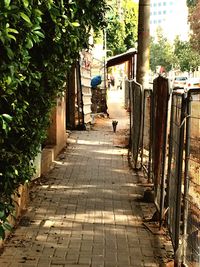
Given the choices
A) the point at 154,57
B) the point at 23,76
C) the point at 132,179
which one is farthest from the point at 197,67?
the point at 23,76

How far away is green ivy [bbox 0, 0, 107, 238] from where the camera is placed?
3.22 m

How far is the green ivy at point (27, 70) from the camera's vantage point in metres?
3.22

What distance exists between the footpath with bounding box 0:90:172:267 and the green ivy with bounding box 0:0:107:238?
2.98ft

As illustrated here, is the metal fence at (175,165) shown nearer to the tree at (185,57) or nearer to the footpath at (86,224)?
the footpath at (86,224)

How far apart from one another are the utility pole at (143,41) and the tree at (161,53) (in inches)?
3411

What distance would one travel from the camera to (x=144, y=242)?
19.0 ft

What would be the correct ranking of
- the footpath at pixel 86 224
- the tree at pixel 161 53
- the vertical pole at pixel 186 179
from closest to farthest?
the vertical pole at pixel 186 179 < the footpath at pixel 86 224 < the tree at pixel 161 53

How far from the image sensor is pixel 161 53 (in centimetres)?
10350

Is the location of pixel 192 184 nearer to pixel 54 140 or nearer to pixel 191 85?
pixel 54 140

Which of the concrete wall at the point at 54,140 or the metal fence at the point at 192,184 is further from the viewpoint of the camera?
the concrete wall at the point at 54,140

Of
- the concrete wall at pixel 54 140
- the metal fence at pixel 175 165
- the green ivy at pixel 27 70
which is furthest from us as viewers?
the concrete wall at pixel 54 140

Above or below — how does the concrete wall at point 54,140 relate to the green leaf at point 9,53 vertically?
below

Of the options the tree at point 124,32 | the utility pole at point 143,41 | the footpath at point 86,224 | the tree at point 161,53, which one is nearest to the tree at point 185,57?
the tree at point 161,53

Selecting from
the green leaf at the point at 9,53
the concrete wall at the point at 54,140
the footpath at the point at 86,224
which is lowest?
the footpath at the point at 86,224
